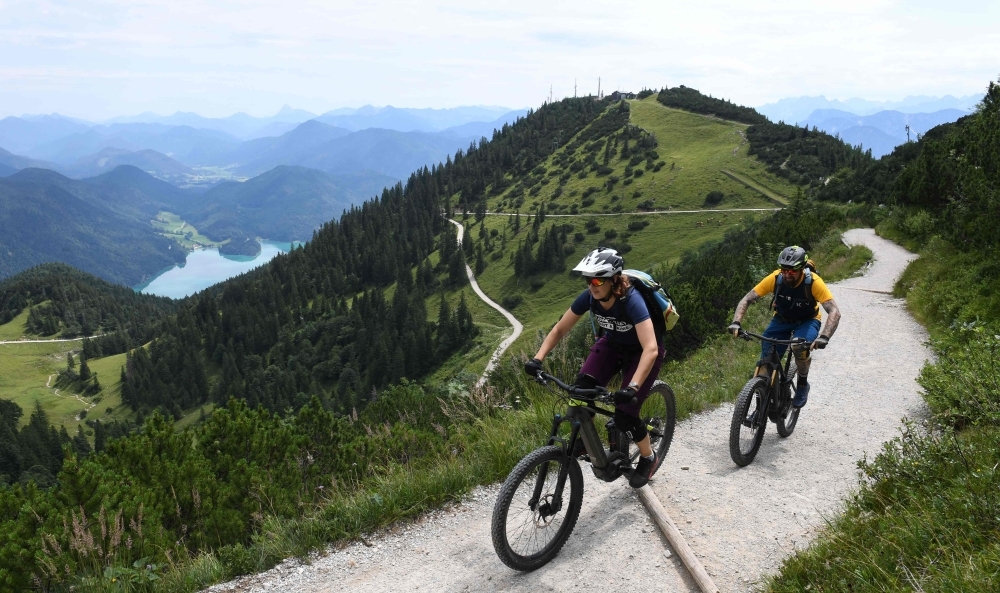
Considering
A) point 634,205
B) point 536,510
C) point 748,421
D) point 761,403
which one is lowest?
point 634,205

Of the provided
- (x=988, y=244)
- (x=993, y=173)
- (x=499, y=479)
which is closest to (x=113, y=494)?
(x=499, y=479)

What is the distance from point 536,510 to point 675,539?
1.57 meters

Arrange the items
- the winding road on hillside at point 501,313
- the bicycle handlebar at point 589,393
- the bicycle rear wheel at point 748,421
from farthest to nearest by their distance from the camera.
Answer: the winding road on hillside at point 501,313 < the bicycle rear wheel at point 748,421 < the bicycle handlebar at point 589,393

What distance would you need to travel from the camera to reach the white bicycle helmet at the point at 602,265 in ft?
19.5

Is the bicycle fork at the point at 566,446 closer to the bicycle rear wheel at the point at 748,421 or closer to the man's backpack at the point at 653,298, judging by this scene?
the man's backpack at the point at 653,298

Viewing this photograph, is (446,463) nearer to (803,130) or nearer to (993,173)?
(993,173)

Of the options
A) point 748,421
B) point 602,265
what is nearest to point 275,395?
point 748,421

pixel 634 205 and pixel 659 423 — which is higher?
pixel 659 423

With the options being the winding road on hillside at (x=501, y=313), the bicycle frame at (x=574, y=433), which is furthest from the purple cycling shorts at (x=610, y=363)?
the winding road on hillside at (x=501, y=313)

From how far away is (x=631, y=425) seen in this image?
6688 millimetres

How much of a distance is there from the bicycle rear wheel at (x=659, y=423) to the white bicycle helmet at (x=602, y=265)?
6.50ft

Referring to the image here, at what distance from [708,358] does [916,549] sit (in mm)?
11246

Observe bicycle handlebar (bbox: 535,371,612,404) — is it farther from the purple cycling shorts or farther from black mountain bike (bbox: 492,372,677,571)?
the purple cycling shorts

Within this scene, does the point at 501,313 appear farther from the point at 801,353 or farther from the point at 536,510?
the point at 536,510
